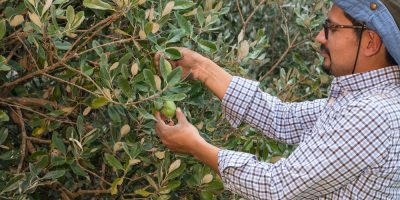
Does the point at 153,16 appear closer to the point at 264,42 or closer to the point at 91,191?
the point at 91,191

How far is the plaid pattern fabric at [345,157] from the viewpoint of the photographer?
222 cm

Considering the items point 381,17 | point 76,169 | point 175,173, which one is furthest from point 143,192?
point 381,17

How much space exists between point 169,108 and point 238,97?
1.56 feet

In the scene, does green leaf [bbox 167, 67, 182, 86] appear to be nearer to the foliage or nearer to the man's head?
the foliage

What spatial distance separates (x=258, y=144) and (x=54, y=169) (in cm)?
91

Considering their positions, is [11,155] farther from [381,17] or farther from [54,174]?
[381,17]

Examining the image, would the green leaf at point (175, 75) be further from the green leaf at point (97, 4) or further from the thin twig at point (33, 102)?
the thin twig at point (33, 102)

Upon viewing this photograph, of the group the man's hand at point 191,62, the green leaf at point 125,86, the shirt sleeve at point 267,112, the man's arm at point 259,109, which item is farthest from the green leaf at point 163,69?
the shirt sleeve at point 267,112

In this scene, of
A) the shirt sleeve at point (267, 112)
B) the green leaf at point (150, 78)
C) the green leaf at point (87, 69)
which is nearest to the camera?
the green leaf at point (150, 78)

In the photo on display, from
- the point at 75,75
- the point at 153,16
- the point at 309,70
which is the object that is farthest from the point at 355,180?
the point at 309,70

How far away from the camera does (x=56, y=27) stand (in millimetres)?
2293

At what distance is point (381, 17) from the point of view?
2.32 metres

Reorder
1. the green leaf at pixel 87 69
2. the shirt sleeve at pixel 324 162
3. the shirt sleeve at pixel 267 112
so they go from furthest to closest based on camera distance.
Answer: the shirt sleeve at pixel 267 112 < the green leaf at pixel 87 69 < the shirt sleeve at pixel 324 162

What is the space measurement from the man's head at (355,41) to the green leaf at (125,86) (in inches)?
24.4
